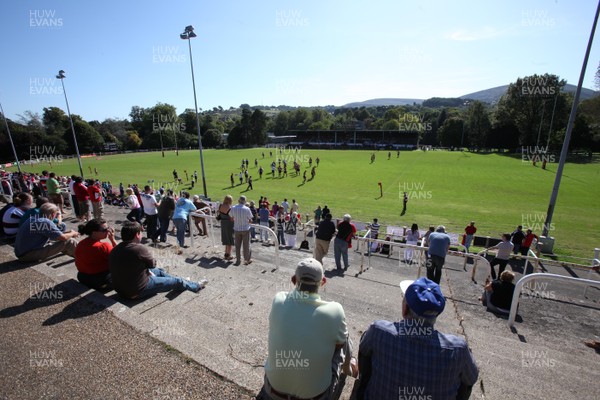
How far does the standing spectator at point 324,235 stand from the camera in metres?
7.60

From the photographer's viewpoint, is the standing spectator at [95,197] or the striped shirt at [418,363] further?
the standing spectator at [95,197]

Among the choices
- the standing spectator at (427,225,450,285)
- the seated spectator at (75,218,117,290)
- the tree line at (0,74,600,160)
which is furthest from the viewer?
the tree line at (0,74,600,160)

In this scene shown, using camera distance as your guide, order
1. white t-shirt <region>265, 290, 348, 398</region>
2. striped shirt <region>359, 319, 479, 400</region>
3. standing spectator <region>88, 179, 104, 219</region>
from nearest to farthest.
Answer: striped shirt <region>359, 319, 479, 400</region> → white t-shirt <region>265, 290, 348, 398</region> → standing spectator <region>88, 179, 104, 219</region>

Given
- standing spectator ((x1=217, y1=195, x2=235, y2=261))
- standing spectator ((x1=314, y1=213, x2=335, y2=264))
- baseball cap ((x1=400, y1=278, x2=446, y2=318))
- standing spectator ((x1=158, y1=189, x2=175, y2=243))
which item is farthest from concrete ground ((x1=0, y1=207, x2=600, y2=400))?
standing spectator ((x1=158, y1=189, x2=175, y2=243))

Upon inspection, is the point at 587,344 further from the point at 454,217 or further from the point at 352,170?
the point at 352,170

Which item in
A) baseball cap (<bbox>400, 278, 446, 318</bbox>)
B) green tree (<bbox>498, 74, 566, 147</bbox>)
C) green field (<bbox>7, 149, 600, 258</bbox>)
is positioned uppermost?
green tree (<bbox>498, 74, 566, 147</bbox>)

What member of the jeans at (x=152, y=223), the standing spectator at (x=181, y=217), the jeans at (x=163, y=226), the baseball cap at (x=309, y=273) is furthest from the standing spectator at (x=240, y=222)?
the baseball cap at (x=309, y=273)

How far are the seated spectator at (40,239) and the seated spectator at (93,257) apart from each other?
162cm

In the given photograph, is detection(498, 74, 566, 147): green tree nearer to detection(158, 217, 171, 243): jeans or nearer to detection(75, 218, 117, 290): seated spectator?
detection(158, 217, 171, 243): jeans

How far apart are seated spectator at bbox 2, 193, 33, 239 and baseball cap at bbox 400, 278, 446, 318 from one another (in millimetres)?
8141

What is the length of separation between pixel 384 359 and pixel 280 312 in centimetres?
88

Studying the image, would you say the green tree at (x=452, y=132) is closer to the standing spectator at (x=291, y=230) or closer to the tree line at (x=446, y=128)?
the tree line at (x=446, y=128)

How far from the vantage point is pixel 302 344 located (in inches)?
90.0

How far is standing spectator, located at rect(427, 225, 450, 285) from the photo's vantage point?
7004mm
